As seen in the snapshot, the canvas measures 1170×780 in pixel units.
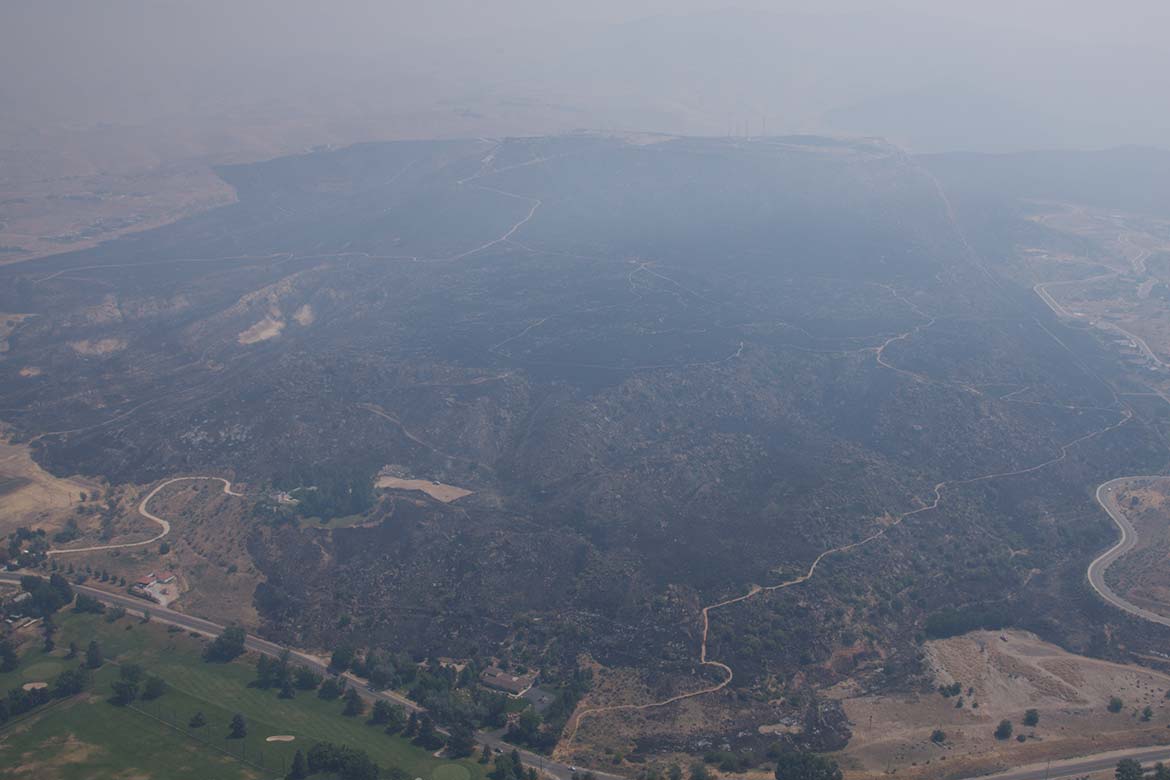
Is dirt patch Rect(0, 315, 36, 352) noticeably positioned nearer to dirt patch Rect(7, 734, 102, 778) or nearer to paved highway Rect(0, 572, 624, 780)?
paved highway Rect(0, 572, 624, 780)

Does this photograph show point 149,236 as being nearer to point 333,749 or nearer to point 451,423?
point 451,423

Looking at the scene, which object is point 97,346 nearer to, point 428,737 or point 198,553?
point 198,553

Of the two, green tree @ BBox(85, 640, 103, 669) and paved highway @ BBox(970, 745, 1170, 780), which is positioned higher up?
paved highway @ BBox(970, 745, 1170, 780)

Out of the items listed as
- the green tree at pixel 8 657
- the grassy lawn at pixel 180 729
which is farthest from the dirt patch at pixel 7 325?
the grassy lawn at pixel 180 729

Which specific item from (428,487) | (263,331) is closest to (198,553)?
(428,487)

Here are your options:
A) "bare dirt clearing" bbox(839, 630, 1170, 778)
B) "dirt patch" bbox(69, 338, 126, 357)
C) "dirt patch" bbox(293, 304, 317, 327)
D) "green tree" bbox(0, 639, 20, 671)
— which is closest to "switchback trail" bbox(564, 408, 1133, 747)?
"bare dirt clearing" bbox(839, 630, 1170, 778)

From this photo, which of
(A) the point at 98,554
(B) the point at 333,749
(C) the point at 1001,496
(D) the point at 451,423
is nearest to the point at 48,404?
(A) the point at 98,554
